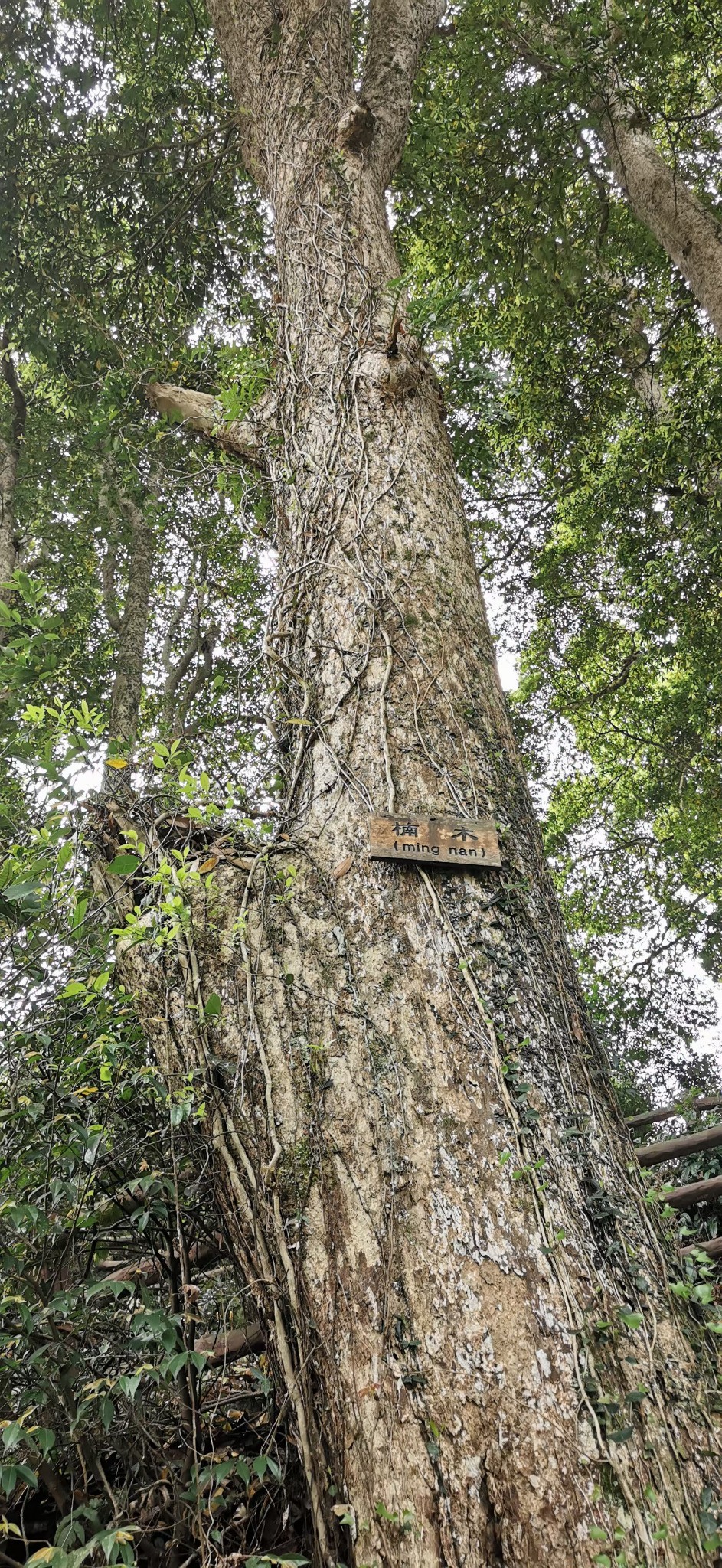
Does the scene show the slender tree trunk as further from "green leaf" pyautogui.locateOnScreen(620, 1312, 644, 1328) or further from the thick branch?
"green leaf" pyautogui.locateOnScreen(620, 1312, 644, 1328)

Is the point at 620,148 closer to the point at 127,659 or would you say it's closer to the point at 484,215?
the point at 484,215

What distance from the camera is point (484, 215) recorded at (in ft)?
22.8

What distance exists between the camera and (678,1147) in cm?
456

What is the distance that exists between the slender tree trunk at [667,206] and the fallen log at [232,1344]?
6026 millimetres

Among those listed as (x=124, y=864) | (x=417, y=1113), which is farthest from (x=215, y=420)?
(x=417, y=1113)

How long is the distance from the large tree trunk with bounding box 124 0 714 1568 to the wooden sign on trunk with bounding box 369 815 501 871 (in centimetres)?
5

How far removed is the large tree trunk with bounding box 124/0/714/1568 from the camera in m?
1.46

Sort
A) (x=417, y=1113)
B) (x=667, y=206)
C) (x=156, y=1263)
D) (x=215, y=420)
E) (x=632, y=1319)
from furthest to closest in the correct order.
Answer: (x=667, y=206) → (x=215, y=420) → (x=156, y=1263) → (x=417, y=1113) → (x=632, y=1319)

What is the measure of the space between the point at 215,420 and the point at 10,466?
15.8 ft

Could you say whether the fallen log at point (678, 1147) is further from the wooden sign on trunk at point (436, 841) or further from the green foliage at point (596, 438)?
the wooden sign on trunk at point (436, 841)

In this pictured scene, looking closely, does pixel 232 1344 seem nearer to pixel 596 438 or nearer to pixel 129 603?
pixel 129 603

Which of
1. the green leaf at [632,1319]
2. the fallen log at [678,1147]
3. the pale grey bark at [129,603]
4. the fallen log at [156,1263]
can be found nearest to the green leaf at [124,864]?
the fallen log at [156,1263]

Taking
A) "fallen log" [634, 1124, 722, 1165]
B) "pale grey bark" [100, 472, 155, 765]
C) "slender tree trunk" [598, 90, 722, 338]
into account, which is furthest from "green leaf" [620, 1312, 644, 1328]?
"slender tree trunk" [598, 90, 722, 338]

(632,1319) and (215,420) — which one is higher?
(215,420)
